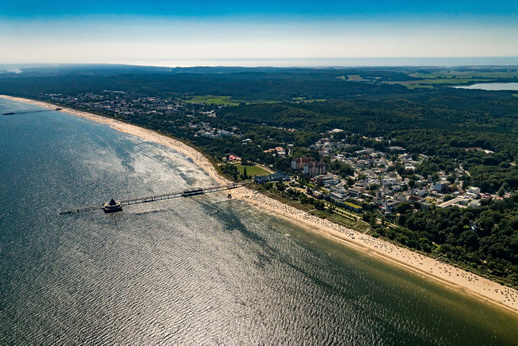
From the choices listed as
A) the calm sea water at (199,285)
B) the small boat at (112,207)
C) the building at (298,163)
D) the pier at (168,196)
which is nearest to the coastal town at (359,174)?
the building at (298,163)

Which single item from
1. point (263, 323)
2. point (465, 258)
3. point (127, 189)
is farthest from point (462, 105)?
point (263, 323)

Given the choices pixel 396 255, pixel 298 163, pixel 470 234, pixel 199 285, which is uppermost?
pixel 470 234

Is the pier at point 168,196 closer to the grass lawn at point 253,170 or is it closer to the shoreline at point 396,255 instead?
the shoreline at point 396,255

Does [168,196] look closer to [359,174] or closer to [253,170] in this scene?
[253,170]

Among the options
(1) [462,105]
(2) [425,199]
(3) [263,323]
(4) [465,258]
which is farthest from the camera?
(1) [462,105]

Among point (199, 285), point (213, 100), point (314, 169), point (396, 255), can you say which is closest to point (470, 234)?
point (396, 255)

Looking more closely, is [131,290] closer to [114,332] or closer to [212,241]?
[114,332]
